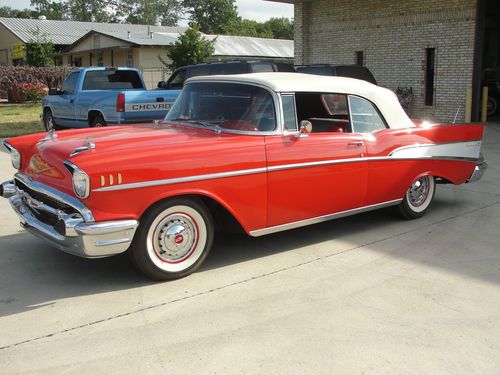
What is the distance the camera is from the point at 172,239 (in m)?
4.25

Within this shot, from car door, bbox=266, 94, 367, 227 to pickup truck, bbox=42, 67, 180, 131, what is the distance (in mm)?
5827

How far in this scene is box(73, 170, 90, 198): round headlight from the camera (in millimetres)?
3822

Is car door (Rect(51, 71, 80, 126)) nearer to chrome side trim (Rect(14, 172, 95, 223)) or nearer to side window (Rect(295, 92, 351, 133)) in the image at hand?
side window (Rect(295, 92, 351, 133))

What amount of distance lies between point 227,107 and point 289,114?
23.1 inches

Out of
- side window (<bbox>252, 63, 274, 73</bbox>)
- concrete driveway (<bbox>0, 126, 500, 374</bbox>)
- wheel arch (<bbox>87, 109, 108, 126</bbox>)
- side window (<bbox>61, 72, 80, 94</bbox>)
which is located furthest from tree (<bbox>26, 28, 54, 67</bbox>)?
concrete driveway (<bbox>0, 126, 500, 374</bbox>)

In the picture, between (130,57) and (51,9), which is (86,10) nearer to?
(51,9)

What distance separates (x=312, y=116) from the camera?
18.2 ft

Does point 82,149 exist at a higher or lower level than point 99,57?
lower

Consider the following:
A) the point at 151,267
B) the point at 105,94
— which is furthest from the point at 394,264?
the point at 105,94

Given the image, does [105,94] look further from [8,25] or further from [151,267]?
[8,25]

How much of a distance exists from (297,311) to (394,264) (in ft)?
4.41

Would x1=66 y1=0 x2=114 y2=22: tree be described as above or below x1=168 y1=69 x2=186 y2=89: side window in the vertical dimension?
above

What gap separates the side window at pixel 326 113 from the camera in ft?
17.4

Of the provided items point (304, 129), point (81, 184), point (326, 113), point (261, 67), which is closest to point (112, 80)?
point (261, 67)
